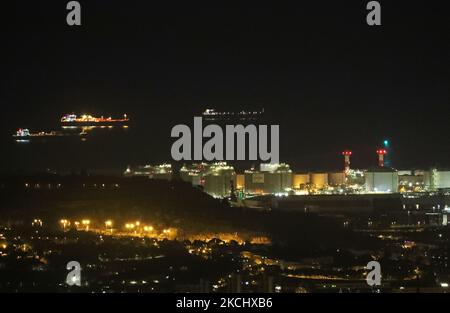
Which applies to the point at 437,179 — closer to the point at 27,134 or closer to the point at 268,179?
the point at 268,179

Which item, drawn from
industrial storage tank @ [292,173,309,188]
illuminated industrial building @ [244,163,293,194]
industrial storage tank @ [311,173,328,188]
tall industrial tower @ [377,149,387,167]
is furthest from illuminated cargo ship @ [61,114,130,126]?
tall industrial tower @ [377,149,387,167]

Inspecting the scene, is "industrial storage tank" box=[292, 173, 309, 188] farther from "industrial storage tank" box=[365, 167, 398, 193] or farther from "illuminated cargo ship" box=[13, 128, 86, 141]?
"illuminated cargo ship" box=[13, 128, 86, 141]

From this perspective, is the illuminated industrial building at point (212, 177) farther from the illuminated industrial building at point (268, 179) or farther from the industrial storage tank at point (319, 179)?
the industrial storage tank at point (319, 179)

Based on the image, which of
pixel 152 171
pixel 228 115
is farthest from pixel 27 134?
pixel 228 115
